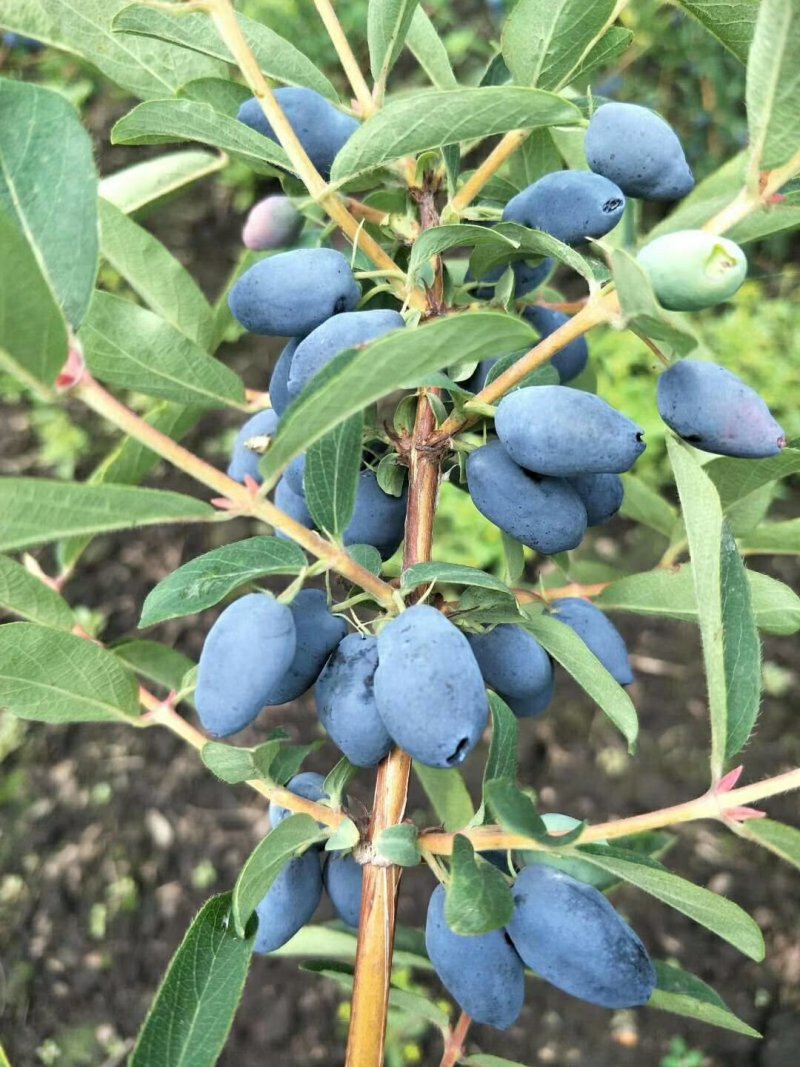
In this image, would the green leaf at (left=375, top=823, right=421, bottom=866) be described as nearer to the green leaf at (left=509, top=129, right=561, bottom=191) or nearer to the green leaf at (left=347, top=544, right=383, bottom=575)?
the green leaf at (left=347, top=544, right=383, bottom=575)

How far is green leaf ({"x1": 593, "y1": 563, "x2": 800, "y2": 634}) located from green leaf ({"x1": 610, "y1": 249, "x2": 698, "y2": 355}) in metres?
0.30

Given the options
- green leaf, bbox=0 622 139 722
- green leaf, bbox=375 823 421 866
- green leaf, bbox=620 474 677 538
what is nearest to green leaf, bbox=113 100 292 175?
green leaf, bbox=0 622 139 722

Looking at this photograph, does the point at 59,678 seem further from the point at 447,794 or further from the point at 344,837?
the point at 447,794

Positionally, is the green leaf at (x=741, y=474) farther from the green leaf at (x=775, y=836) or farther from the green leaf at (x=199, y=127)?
the green leaf at (x=199, y=127)

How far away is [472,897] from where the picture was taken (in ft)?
1.68

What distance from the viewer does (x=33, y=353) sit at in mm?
419

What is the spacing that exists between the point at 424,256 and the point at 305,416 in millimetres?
217

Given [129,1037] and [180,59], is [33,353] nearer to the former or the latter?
[180,59]

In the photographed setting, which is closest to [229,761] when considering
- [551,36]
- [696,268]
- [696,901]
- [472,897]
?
[472,897]

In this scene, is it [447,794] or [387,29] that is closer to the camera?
[387,29]

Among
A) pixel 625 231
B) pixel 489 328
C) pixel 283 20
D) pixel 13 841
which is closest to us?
pixel 489 328

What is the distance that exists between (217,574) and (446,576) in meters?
0.13

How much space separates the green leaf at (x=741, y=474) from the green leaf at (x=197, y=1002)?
48 centimetres

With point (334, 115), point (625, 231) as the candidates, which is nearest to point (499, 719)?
point (334, 115)
